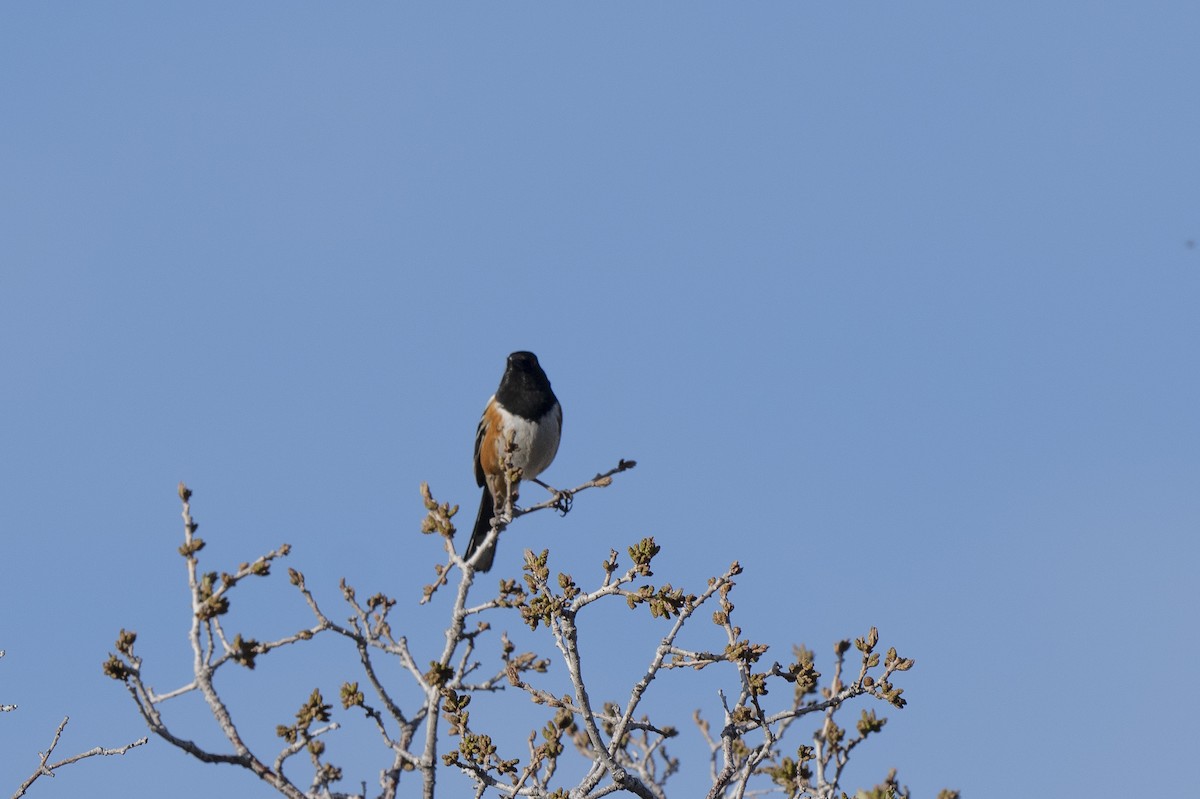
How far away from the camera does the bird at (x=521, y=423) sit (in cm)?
814

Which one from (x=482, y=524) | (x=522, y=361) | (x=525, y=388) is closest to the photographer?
(x=482, y=524)

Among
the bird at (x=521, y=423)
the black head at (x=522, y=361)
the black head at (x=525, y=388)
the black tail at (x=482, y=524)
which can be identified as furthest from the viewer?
the black head at (x=522, y=361)

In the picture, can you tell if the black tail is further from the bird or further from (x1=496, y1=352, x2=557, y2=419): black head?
(x1=496, y1=352, x2=557, y2=419): black head

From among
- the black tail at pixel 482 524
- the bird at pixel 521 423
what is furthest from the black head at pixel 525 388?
the black tail at pixel 482 524

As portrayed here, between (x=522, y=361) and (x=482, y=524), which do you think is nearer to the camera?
(x=482, y=524)

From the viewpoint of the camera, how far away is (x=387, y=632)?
422cm

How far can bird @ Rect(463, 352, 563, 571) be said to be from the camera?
814 centimetres

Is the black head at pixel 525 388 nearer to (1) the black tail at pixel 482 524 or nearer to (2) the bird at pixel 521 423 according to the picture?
(2) the bird at pixel 521 423

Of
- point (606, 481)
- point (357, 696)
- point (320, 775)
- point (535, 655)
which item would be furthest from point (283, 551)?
point (606, 481)

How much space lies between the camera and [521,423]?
820cm

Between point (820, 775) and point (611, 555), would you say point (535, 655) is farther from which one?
point (820, 775)

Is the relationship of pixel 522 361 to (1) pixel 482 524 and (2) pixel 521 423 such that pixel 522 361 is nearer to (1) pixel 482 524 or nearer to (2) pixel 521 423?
(2) pixel 521 423

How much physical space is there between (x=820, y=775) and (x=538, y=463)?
4150 mm

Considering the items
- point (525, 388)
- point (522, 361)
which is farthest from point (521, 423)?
point (522, 361)
